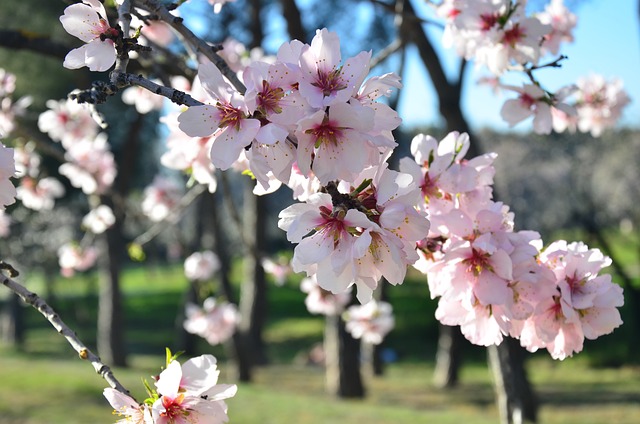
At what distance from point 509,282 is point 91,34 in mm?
862

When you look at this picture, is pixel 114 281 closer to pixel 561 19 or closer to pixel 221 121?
pixel 561 19

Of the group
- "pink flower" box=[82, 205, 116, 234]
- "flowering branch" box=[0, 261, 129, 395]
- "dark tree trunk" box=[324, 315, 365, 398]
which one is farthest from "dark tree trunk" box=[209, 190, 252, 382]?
"flowering branch" box=[0, 261, 129, 395]

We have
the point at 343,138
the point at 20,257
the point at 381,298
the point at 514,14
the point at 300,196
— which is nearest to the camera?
the point at 343,138

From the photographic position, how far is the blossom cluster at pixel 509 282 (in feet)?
3.98

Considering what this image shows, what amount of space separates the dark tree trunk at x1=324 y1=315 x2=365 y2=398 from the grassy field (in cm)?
22

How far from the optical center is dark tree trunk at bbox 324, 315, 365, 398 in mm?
7916

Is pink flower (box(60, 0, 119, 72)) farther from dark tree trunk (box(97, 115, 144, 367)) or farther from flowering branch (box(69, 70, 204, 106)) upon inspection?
dark tree trunk (box(97, 115, 144, 367))

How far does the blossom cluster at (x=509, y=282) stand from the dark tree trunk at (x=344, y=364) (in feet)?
22.1

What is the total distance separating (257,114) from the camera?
1.00 meters

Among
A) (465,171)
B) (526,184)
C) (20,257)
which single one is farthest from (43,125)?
(526,184)

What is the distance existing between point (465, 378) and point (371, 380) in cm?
168

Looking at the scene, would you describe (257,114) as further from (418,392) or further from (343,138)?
(418,392)

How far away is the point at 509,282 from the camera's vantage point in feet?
4.04

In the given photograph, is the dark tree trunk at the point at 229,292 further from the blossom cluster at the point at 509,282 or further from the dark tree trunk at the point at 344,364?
the blossom cluster at the point at 509,282
